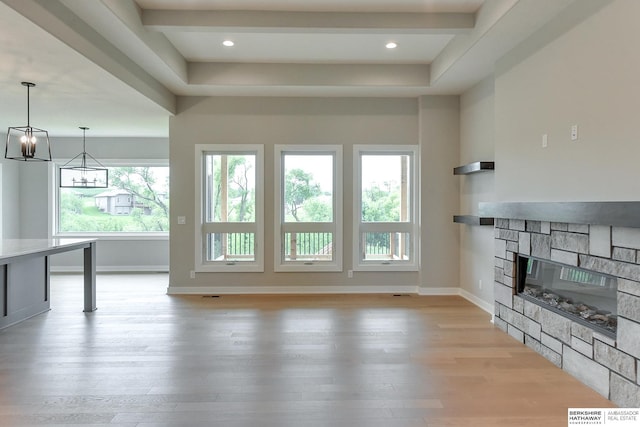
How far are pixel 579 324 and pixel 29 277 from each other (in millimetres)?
5529

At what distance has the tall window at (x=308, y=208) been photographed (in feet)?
18.5

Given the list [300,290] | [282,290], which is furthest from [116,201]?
[300,290]

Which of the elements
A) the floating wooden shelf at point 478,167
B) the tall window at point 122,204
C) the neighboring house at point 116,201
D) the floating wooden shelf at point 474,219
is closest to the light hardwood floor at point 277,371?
the floating wooden shelf at point 474,219

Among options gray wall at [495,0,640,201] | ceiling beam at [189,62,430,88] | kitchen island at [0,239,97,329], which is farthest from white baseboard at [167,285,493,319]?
ceiling beam at [189,62,430,88]

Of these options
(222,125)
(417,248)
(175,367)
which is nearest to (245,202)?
(222,125)

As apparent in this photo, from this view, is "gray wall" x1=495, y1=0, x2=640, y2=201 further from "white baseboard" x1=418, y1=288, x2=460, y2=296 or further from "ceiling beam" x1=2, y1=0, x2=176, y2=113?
"ceiling beam" x1=2, y1=0, x2=176, y2=113

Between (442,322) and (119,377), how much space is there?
315 centimetres

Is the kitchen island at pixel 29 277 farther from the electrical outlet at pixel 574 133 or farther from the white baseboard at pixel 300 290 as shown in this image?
the electrical outlet at pixel 574 133

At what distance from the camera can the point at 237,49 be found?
4484 millimetres

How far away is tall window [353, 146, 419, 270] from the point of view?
5.66 metres

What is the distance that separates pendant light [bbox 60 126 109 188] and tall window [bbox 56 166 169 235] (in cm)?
15

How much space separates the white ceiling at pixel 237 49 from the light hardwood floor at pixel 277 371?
2623 millimetres

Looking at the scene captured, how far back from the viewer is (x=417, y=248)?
5629 millimetres

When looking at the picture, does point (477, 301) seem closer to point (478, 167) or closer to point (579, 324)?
point (478, 167)
